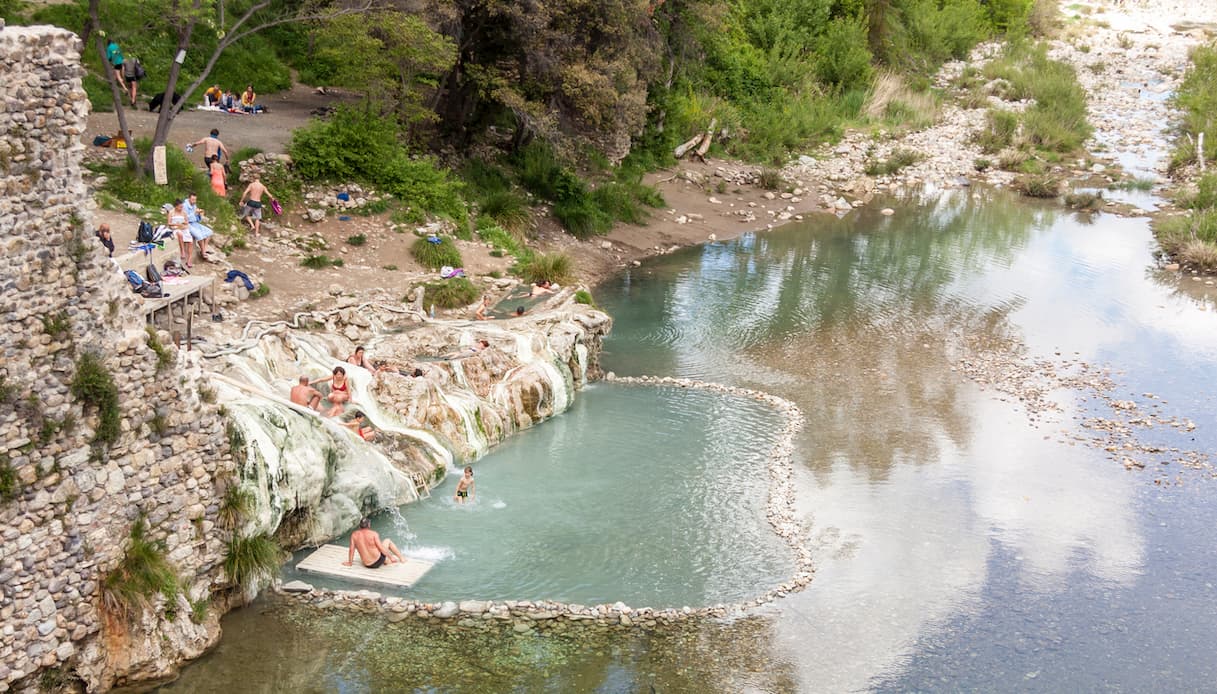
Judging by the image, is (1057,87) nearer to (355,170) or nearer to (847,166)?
Answer: (847,166)

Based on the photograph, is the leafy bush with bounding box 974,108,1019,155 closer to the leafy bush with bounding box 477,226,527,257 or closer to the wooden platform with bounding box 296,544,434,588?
the leafy bush with bounding box 477,226,527,257

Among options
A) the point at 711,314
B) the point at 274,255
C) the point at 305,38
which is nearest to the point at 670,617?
the point at 274,255

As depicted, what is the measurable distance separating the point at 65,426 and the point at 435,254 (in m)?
15.6

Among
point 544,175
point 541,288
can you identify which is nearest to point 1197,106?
point 544,175

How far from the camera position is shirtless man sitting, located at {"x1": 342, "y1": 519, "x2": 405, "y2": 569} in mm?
16641

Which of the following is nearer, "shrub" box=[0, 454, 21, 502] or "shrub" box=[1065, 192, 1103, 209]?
"shrub" box=[0, 454, 21, 502]

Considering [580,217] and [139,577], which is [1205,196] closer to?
[580,217]

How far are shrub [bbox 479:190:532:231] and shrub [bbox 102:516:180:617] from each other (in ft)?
64.2

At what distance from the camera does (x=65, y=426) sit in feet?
43.3

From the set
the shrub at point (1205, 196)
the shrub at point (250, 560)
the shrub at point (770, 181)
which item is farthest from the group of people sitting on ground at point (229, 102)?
the shrub at point (1205, 196)

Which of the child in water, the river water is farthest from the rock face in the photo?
the river water

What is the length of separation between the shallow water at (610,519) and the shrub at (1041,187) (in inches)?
1137

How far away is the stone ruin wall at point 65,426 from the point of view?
41.3 ft

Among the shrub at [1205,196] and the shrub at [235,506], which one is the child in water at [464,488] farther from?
the shrub at [1205,196]
